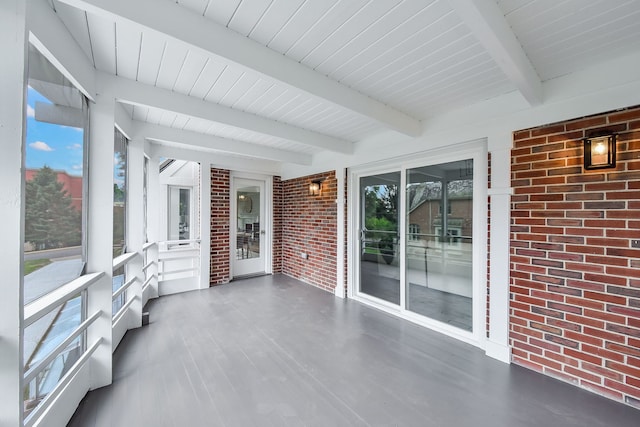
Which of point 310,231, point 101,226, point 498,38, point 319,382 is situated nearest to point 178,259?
point 310,231

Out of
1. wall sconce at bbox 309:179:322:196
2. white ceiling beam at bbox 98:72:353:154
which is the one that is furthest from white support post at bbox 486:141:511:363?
wall sconce at bbox 309:179:322:196

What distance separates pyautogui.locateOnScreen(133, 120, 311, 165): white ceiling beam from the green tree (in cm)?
171

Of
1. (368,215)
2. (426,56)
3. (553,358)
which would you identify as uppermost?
(426,56)

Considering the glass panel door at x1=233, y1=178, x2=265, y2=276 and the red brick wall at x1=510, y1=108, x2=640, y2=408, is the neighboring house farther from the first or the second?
the red brick wall at x1=510, y1=108, x2=640, y2=408

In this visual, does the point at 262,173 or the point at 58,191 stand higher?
the point at 262,173

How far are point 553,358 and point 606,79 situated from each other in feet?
7.69

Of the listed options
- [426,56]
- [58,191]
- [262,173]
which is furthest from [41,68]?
[262,173]

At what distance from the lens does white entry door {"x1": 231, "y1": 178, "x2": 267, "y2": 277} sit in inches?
217

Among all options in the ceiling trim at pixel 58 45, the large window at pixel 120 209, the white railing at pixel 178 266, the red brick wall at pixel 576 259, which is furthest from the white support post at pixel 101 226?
the red brick wall at pixel 576 259

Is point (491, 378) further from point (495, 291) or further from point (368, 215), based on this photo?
A: point (368, 215)

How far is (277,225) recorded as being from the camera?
6055 mm

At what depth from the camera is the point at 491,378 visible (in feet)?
7.38

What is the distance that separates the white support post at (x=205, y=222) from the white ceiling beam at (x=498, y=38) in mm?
4505

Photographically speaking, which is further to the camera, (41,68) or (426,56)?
(426,56)
